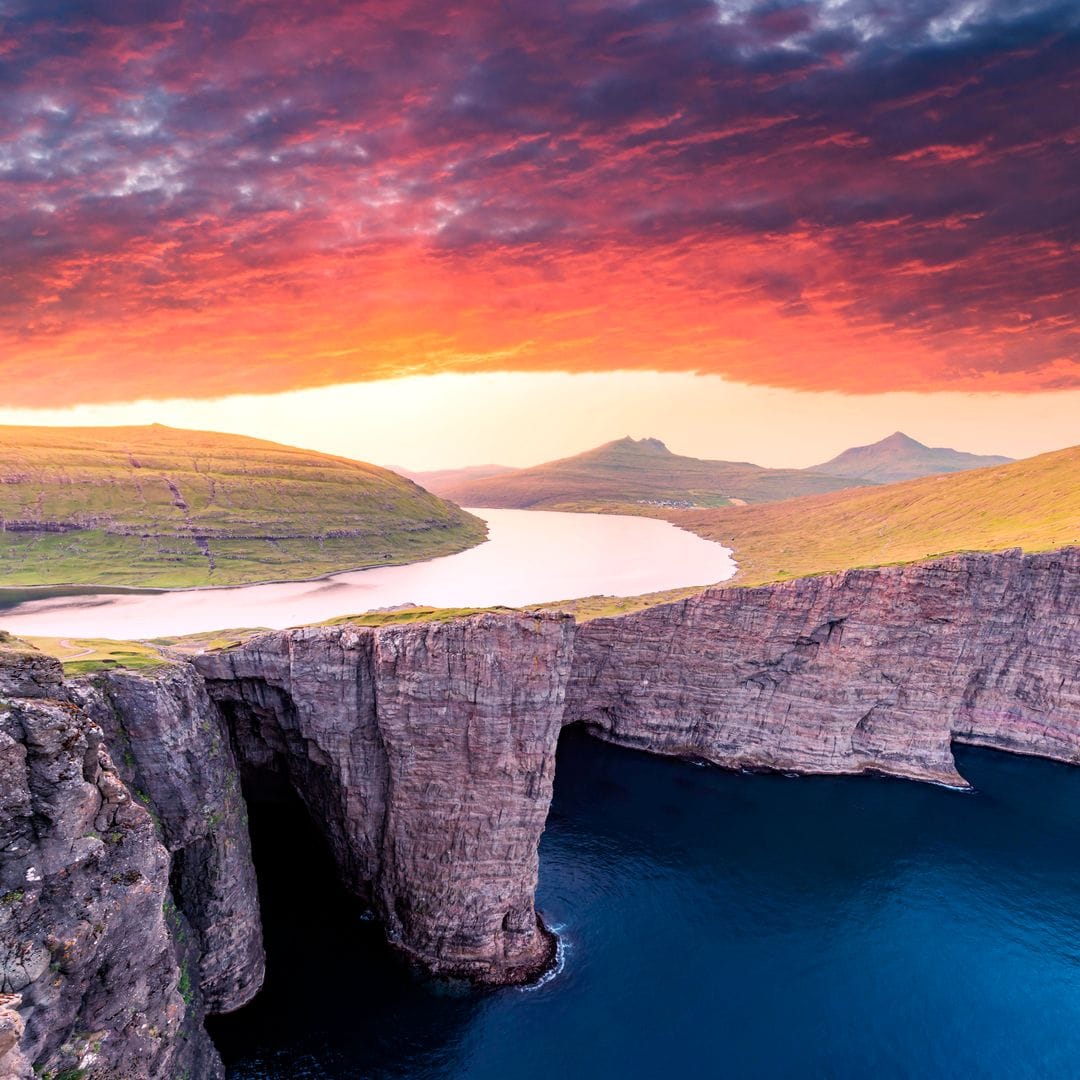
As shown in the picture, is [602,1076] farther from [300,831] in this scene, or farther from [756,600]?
[756,600]

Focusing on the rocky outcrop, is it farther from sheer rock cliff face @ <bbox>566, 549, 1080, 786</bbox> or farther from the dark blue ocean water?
sheer rock cliff face @ <bbox>566, 549, 1080, 786</bbox>

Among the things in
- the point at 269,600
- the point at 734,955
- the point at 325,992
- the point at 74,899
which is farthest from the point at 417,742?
the point at 269,600

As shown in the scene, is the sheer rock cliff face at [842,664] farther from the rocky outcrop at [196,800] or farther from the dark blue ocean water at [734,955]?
the rocky outcrop at [196,800]

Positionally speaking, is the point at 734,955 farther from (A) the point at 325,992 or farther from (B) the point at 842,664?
(B) the point at 842,664

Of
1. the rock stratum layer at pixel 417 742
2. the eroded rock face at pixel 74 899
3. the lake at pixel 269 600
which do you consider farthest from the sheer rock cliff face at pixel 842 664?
the lake at pixel 269 600

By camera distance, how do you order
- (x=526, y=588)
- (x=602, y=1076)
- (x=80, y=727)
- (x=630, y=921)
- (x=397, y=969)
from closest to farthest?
(x=80, y=727), (x=602, y=1076), (x=397, y=969), (x=630, y=921), (x=526, y=588)

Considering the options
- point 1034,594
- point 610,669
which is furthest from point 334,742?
point 1034,594

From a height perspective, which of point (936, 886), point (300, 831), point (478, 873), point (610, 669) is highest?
point (610, 669)
